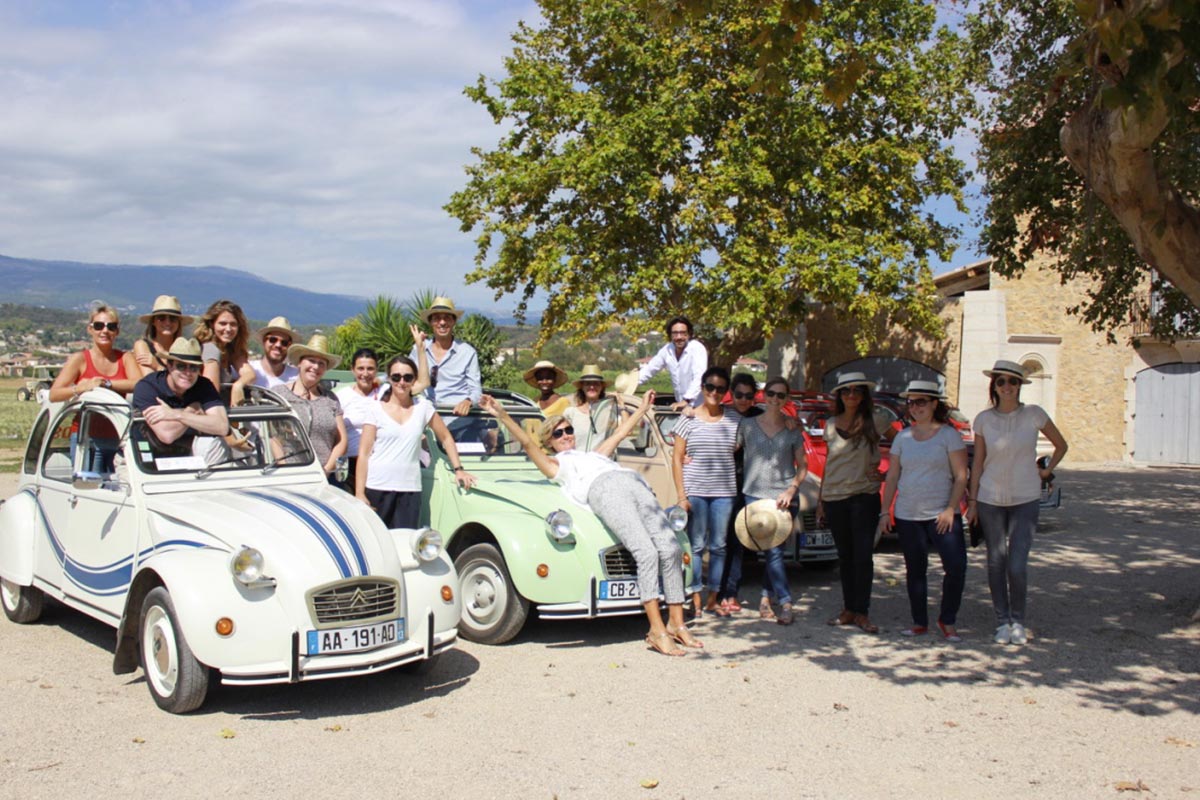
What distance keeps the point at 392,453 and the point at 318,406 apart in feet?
2.18

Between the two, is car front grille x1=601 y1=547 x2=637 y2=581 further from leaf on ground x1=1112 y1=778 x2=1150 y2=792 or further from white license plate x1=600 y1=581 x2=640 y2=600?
leaf on ground x1=1112 y1=778 x2=1150 y2=792

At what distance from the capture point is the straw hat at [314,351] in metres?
7.85

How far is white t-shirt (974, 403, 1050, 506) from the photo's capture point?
7383mm

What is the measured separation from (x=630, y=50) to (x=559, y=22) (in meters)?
2.34

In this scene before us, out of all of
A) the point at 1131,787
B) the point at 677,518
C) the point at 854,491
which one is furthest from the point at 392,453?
the point at 1131,787

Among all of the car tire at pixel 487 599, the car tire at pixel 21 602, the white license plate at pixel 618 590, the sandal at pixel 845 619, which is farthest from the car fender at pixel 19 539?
the sandal at pixel 845 619

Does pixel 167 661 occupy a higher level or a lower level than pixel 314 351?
lower

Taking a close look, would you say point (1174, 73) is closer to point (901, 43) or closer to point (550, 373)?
point (550, 373)

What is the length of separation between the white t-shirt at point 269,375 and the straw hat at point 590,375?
8.34ft

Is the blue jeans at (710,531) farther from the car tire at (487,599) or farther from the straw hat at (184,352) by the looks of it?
the straw hat at (184,352)

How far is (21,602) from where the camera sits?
24.9 ft

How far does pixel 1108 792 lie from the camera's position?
482 centimetres

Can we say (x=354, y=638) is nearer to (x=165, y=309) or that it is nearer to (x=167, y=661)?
(x=167, y=661)

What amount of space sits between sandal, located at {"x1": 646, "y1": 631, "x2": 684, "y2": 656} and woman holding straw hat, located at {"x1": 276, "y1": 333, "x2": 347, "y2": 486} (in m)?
2.53
